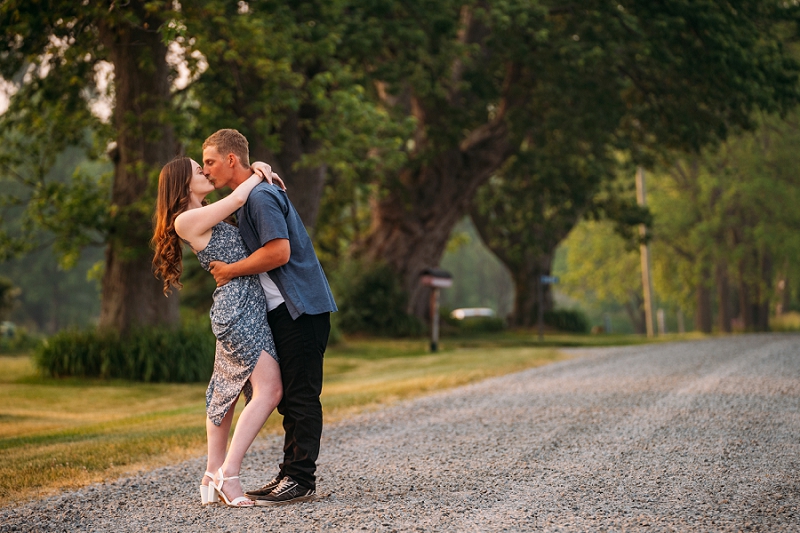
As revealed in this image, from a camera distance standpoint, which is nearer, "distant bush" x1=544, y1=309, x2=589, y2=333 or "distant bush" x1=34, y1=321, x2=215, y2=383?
"distant bush" x1=34, y1=321, x2=215, y2=383

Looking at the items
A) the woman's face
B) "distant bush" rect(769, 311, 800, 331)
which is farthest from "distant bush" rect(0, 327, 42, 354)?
"distant bush" rect(769, 311, 800, 331)

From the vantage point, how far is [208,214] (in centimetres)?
492

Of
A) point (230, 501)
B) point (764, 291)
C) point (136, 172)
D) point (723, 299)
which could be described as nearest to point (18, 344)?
point (136, 172)

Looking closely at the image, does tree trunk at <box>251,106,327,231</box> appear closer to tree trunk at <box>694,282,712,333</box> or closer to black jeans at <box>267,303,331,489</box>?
black jeans at <box>267,303,331,489</box>

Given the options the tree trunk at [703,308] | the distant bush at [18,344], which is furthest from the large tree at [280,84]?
the tree trunk at [703,308]

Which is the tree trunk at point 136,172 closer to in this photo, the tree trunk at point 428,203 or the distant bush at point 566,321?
the tree trunk at point 428,203

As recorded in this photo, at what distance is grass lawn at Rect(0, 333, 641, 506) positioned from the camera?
6.61 metres

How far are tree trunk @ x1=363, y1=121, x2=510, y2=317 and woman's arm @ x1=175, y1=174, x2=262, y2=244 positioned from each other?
65.0 ft

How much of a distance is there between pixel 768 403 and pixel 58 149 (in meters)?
14.3

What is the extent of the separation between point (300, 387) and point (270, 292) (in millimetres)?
558

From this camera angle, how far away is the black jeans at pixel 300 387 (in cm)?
502

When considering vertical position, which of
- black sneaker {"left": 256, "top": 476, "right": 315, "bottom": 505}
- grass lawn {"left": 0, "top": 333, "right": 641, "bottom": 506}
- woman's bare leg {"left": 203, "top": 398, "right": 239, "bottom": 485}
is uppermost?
woman's bare leg {"left": 203, "top": 398, "right": 239, "bottom": 485}

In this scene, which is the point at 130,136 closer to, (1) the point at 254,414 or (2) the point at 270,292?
(2) the point at 270,292

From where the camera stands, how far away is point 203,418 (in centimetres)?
984
